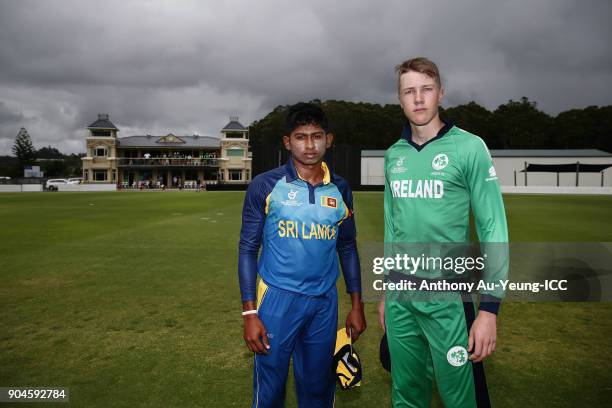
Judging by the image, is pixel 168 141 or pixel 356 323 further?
pixel 168 141

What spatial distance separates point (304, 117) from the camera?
2719 mm

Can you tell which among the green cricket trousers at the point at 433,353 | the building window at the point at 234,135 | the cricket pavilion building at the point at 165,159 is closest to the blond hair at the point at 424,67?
the green cricket trousers at the point at 433,353

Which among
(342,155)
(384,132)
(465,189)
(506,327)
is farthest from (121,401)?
(384,132)

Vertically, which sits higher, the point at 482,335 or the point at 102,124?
the point at 102,124

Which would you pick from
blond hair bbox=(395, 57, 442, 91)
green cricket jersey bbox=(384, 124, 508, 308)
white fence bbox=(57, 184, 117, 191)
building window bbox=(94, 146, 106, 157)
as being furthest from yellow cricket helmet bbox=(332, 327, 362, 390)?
building window bbox=(94, 146, 106, 157)

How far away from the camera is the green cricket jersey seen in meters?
2.21

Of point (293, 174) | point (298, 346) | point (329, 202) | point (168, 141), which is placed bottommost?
point (298, 346)

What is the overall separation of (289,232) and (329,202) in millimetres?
347

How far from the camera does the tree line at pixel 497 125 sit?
3194 inches

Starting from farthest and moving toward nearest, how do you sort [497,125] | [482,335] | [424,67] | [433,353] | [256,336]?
[497,125], [256,336], [424,67], [433,353], [482,335]

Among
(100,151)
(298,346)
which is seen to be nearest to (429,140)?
(298,346)

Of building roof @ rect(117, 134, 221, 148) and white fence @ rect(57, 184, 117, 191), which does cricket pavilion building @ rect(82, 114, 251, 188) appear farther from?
white fence @ rect(57, 184, 117, 191)

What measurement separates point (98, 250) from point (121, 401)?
8228mm

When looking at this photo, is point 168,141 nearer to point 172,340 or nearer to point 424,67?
point 172,340
